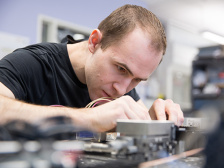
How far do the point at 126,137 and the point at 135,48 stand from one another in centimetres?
53

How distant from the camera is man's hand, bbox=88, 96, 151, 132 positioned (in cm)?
57

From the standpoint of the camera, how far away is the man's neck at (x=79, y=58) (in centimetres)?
115

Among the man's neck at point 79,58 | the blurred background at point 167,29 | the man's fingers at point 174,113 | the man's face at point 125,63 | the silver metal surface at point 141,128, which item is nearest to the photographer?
the silver metal surface at point 141,128

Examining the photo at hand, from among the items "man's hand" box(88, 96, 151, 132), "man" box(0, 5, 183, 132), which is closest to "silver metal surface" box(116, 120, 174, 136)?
"man's hand" box(88, 96, 151, 132)

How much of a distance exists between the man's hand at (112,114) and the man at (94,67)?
4.8 inches

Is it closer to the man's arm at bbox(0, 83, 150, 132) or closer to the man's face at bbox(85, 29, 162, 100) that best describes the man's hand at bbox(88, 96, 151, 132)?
the man's arm at bbox(0, 83, 150, 132)

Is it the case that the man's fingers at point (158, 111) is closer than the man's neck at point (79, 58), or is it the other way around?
the man's fingers at point (158, 111)

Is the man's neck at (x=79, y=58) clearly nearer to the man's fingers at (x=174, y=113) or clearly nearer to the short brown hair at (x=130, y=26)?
the short brown hair at (x=130, y=26)

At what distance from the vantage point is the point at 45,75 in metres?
1.09

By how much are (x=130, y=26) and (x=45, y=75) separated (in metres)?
0.41

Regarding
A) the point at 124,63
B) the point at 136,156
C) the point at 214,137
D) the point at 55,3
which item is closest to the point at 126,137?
the point at 136,156

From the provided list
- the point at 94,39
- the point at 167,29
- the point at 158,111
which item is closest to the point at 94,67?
the point at 94,39

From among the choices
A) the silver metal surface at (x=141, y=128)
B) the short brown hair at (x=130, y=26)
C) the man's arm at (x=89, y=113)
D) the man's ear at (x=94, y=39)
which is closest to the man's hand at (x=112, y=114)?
the man's arm at (x=89, y=113)

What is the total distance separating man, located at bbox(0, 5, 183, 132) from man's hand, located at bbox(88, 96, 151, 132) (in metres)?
0.12
